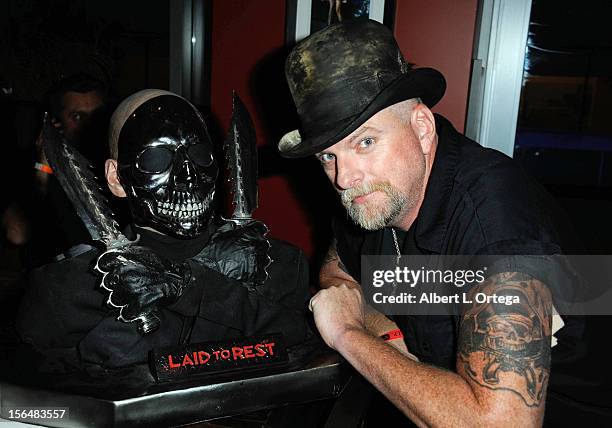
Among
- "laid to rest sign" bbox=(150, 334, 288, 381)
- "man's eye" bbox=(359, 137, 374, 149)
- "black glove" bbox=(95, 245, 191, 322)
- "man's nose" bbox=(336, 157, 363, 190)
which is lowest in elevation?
"laid to rest sign" bbox=(150, 334, 288, 381)

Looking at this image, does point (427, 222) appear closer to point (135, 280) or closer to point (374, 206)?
Result: point (374, 206)

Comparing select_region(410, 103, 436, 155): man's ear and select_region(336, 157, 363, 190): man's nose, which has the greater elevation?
select_region(410, 103, 436, 155): man's ear

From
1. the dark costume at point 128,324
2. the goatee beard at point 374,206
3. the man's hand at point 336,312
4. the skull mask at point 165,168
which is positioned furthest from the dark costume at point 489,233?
the skull mask at point 165,168

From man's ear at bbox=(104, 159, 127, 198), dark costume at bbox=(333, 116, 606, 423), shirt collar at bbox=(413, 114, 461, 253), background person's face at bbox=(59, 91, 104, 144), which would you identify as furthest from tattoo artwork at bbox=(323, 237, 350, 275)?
background person's face at bbox=(59, 91, 104, 144)

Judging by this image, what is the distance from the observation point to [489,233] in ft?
4.33

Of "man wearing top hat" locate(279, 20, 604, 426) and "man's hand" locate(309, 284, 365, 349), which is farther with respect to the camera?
"man's hand" locate(309, 284, 365, 349)

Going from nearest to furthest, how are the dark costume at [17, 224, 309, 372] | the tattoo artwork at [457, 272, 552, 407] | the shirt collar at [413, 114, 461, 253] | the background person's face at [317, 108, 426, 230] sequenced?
the tattoo artwork at [457, 272, 552, 407] → the dark costume at [17, 224, 309, 372] → the background person's face at [317, 108, 426, 230] → the shirt collar at [413, 114, 461, 253]

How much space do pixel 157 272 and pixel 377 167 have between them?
58 centimetres

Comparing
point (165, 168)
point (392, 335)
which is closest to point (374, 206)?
point (392, 335)

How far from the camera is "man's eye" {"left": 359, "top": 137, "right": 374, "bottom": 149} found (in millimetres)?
1397

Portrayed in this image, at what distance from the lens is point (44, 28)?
359cm

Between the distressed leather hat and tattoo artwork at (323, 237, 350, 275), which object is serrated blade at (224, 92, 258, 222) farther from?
tattoo artwork at (323, 237, 350, 275)

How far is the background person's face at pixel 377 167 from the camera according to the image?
4.58 ft

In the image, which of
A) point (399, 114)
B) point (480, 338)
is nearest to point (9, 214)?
point (399, 114)
